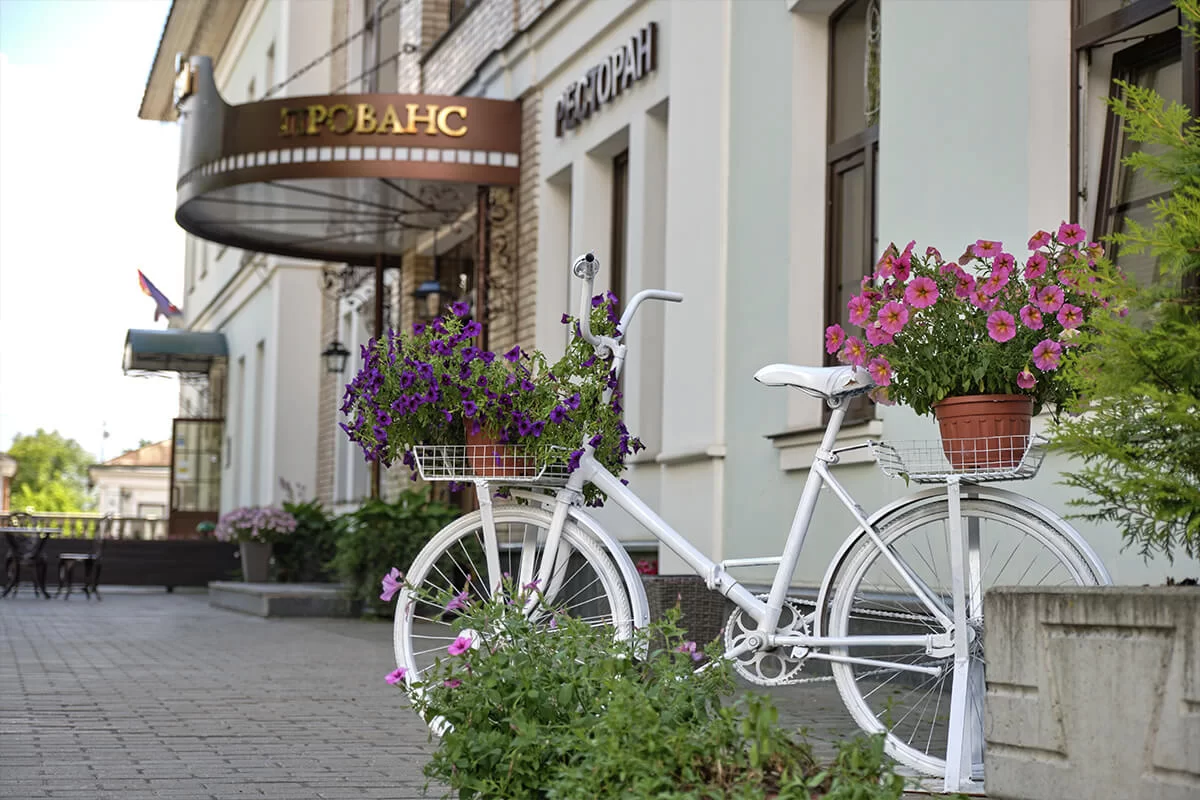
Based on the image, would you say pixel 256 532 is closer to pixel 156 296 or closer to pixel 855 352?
pixel 855 352

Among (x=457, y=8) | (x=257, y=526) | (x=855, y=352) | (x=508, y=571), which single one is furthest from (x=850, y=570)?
(x=257, y=526)

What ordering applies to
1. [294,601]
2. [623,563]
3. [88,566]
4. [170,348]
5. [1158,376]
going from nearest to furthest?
[1158,376] → [623,563] → [294,601] → [88,566] → [170,348]

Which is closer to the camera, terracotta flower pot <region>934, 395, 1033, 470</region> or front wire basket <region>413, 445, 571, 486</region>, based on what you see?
terracotta flower pot <region>934, 395, 1033, 470</region>

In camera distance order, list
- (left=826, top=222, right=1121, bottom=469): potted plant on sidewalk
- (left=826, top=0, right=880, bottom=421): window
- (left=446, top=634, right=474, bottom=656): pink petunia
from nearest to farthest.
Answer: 1. (left=446, top=634, right=474, bottom=656): pink petunia
2. (left=826, top=222, right=1121, bottom=469): potted plant on sidewalk
3. (left=826, top=0, right=880, bottom=421): window

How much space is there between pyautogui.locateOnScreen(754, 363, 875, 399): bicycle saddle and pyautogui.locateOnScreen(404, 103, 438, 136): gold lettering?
29.8 feet

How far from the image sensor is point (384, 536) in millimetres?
13008

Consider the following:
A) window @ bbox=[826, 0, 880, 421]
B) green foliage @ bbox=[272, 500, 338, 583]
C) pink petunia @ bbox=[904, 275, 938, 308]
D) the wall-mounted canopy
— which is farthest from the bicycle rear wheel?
green foliage @ bbox=[272, 500, 338, 583]

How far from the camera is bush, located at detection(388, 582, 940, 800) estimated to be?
10.3ft

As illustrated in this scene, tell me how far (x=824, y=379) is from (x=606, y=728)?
64.5 inches

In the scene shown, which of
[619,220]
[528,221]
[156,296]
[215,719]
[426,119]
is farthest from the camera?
[156,296]

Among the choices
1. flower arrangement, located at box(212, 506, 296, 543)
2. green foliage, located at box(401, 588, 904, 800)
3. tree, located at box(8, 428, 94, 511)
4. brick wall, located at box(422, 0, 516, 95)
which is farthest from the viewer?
tree, located at box(8, 428, 94, 511)

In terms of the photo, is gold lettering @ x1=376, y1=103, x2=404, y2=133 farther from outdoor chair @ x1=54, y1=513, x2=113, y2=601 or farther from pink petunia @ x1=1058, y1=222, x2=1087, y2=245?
pink petunia @ x1=1058, y1=222, x2=1087, y2=245

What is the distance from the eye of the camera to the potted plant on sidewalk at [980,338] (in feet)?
13.7

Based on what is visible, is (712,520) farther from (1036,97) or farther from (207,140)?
(207,140)
